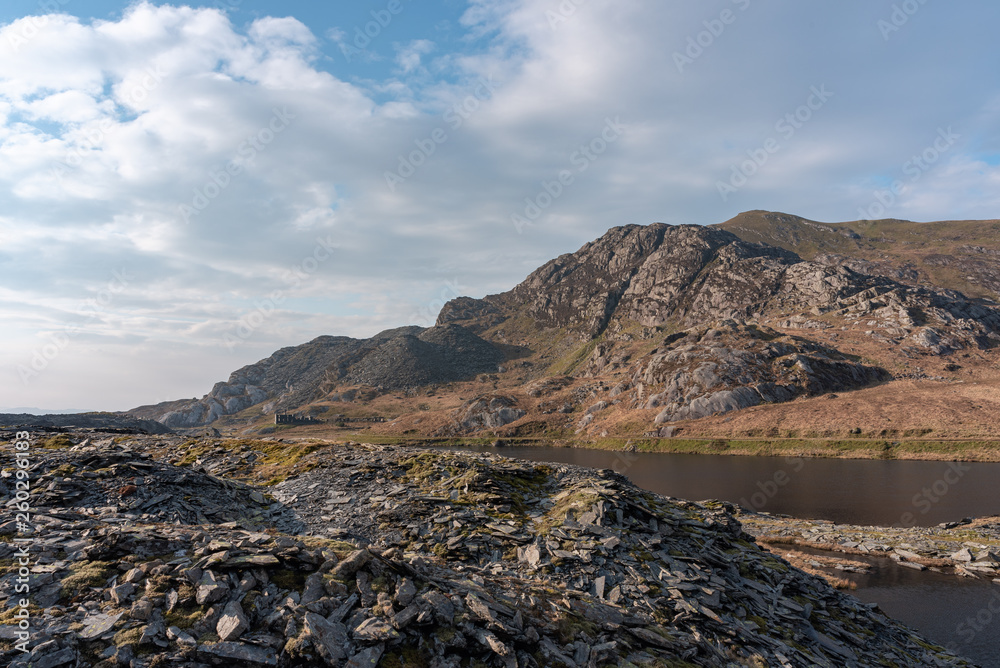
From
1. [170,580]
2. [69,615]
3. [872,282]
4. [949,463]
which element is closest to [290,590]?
[170,580]

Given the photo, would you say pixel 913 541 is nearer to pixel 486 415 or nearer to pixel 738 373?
pixel 738 373

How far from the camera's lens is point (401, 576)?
44.4ft

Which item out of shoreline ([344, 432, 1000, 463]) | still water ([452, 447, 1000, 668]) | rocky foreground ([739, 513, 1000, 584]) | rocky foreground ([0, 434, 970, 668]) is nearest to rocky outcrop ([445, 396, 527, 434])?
shoreline ([344, 432, 1000, 463])

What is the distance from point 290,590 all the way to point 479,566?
876 cm

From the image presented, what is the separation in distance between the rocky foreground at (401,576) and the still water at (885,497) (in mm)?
6766

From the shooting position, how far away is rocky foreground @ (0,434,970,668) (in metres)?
10.6

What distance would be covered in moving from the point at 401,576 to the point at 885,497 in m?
70.2

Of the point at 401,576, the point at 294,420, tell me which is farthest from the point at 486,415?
the point at 401,576

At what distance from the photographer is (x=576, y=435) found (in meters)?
131

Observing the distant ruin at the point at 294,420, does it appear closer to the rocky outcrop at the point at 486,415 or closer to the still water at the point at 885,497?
the rocky outcrop at the point at 486,415

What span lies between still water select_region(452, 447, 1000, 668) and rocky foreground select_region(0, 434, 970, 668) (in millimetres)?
6766

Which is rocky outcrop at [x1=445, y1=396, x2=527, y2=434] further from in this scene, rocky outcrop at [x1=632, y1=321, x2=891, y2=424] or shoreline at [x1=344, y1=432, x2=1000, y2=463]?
rocky outcrop at [x1=632, y1=321, x2=891, y2=424]

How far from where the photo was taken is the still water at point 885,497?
2804 centimetres

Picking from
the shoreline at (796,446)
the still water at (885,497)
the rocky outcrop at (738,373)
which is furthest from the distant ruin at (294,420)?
the rocky outcrop at (738,373)
